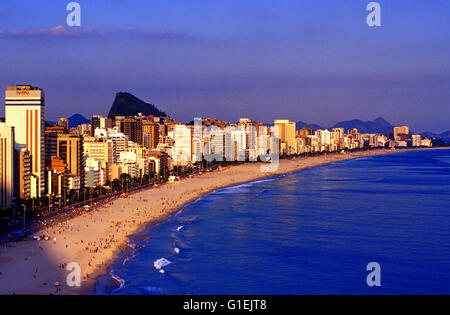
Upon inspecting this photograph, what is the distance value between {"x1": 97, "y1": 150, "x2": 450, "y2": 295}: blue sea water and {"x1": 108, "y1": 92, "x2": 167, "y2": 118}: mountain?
139 m

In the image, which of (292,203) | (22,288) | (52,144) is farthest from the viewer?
(52,144)

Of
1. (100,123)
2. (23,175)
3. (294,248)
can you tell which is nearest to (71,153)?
(23,175)

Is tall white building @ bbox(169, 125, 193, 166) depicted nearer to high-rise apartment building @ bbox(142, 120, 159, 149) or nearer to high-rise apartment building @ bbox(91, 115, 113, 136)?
high-rise apartment building @ bbox(142, 120, 159, 149)

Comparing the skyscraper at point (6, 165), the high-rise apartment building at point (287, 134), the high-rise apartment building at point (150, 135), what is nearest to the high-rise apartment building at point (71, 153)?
the skyscraper at point (6, 165)

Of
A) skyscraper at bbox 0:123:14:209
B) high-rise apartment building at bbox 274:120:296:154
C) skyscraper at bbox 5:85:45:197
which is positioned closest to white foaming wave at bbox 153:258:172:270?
skyscraper at bbox 0:123:14:209

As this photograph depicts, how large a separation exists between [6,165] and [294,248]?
1863 cm

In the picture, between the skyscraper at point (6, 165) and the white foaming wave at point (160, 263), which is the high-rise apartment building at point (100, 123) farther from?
the white foaming wave at point (160, 263)

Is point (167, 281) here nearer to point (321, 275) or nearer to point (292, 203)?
point (321, 275)

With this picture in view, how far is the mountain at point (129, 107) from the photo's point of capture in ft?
568

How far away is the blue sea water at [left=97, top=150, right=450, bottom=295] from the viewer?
16.9 metres

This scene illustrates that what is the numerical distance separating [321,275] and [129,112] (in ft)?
526

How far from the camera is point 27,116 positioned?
39.1m

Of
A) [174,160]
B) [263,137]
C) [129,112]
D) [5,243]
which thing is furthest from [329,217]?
[129,112]

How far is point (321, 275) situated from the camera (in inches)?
711
